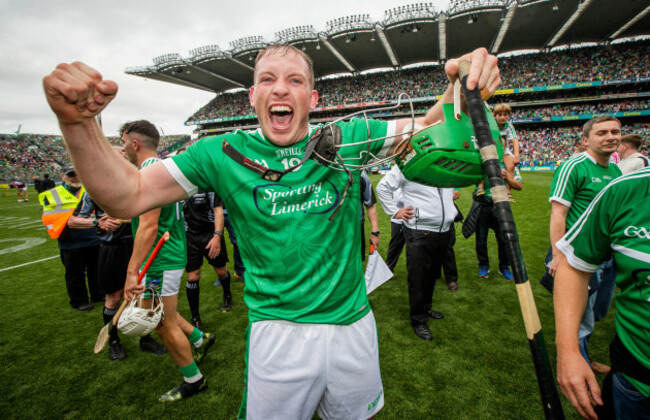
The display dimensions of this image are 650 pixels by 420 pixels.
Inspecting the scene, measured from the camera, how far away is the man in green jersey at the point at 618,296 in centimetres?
119

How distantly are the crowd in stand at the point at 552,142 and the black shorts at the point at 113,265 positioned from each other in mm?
34645

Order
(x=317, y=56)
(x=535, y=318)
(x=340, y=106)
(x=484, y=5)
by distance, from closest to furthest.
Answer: (x=535, y=318) < (x=484, y=5) < (x=317, y=56) < (x=340, y=106)

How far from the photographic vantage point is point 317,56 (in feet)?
105

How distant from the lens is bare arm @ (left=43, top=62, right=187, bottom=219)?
2.71 feet

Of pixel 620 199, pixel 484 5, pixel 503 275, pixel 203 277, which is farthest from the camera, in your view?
pixel 484 5

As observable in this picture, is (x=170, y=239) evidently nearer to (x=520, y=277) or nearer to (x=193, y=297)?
(x=193, y=297)

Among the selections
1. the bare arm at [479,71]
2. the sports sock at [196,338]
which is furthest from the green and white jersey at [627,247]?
the sports sock at [196,338]

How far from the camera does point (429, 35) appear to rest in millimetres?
27750

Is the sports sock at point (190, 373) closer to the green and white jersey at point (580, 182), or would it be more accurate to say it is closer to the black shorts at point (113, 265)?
the black shorts at point (113, 265)

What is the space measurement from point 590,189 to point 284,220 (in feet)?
9.89

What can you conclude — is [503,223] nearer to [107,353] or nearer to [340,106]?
[107,353]

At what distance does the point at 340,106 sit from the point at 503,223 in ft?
127

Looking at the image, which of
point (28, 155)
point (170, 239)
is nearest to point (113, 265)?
point (170, 239)

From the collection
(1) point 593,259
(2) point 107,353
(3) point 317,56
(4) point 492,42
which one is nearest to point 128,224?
(2) point 107,353
